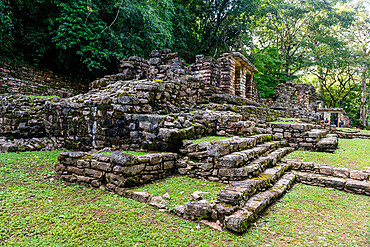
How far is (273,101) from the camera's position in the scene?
785 inches

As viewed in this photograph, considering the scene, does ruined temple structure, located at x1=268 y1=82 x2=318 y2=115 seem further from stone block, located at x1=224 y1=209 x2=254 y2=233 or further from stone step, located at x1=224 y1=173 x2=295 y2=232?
stone block, located at x1=224 y1=209 x2=254 y2=233

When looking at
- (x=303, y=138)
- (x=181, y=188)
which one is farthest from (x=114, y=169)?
(x=303, y=138)

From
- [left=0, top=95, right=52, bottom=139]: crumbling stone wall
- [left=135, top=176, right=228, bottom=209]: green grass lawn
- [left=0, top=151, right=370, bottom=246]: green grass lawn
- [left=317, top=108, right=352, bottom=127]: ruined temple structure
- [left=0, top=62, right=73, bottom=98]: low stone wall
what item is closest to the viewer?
[left=0, top=151, right=370, bottom=246]: green grass lawn

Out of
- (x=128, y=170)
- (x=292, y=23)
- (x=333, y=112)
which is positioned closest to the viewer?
(x=128, y=170)

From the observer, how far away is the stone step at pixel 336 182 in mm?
4258

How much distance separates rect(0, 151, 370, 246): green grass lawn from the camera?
265 centimetres

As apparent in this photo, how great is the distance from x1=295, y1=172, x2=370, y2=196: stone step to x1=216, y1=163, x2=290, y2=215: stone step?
37.6 inches

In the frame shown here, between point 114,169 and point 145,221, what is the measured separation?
56.7 inches

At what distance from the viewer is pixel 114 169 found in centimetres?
411

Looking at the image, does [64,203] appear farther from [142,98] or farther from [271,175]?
[271,175]

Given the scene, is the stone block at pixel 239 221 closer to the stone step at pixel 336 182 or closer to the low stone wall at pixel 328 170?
the stone step at pixel 336 182

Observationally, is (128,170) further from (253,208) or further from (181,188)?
(253,208)

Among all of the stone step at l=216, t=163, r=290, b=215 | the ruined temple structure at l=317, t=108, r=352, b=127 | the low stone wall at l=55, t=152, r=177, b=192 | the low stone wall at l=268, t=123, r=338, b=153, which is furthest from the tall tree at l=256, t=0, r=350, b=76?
the low stone wall at l=55, t=152, r=177, b=192

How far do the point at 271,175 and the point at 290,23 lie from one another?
97.2 feet
